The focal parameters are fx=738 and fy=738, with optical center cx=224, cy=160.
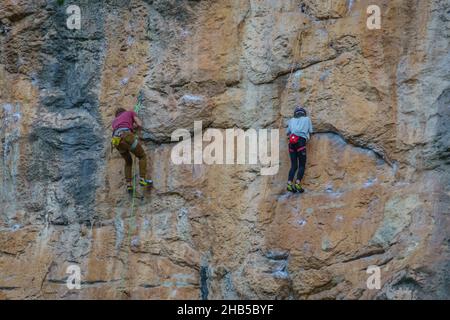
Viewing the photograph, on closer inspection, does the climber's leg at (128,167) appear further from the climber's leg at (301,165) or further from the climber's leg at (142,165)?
the climber's leg at (301,165)

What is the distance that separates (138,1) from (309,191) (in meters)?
4.47

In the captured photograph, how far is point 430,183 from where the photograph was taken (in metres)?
11.3

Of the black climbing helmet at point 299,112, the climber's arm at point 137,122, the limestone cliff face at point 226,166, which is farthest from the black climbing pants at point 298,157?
the climber's arm at point 137,122

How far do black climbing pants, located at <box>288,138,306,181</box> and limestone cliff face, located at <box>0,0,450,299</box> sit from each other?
294 millimetres

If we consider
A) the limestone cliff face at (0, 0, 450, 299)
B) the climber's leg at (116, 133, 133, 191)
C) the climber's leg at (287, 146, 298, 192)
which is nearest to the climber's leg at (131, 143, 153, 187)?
the climber's leg at (116, 133, 133, 191)

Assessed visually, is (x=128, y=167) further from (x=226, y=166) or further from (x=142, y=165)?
(x=226, y=166)

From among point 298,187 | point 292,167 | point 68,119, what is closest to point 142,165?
point 68,119

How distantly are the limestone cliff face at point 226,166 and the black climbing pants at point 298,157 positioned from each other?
0.29m

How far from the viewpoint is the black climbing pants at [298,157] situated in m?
11.5

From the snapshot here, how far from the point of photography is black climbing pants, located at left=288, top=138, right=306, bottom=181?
11500 mm

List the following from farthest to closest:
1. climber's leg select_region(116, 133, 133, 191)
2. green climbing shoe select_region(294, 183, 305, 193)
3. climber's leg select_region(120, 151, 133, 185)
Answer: climber's leg select_region(120, 151, 133, 185)
climber's leg select_region(116, 133, 133, 191)
green climbing shoe select_region(294, 183, 305, 193)

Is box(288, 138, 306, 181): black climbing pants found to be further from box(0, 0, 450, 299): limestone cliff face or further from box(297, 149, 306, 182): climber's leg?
box(0, 0, 450, 299): limestone cliff face

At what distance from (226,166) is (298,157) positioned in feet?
4.15

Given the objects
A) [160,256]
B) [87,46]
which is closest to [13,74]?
[87,46]
